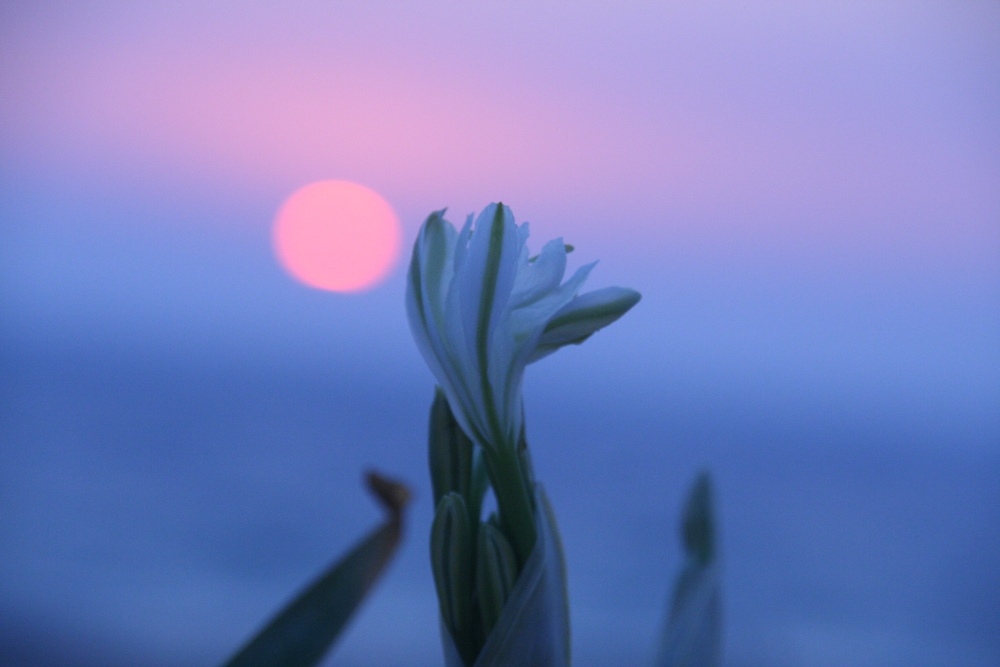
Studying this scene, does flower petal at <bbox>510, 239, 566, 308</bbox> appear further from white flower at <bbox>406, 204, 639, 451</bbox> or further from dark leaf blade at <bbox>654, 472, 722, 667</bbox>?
dark leaf blade at <bbox>654, 472, 722, 667</bbox>

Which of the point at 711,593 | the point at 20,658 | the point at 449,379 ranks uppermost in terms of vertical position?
the point at 449,379

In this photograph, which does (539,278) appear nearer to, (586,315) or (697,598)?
(586,315)

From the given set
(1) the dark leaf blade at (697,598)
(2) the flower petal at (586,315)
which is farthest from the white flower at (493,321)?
(1) the dark leaf blade at (697,598)

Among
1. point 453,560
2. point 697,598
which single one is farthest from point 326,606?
point 697,598

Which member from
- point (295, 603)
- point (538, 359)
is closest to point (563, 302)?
point (538, 359)

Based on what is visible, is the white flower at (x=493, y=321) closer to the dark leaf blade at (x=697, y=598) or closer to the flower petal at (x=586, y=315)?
the flower petal at (x=586, y=315)

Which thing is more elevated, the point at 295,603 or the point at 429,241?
the point at 429,241

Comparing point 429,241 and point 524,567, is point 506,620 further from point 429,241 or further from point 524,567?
point 429,241
